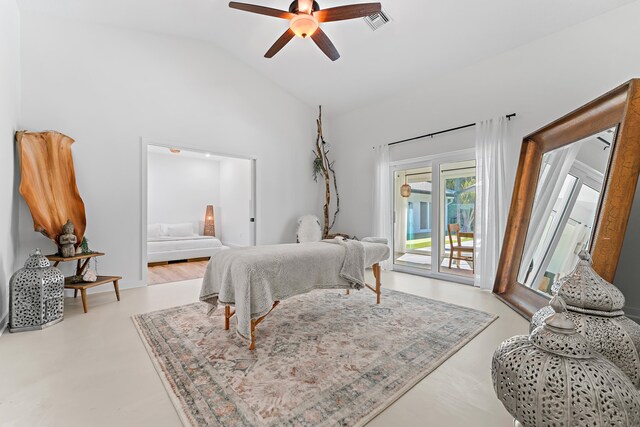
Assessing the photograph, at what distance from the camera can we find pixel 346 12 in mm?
2533

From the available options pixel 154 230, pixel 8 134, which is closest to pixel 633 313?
pixel 8 134

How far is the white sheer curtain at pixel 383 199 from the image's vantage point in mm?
4961

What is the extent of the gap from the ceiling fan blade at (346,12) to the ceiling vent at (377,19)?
Answer: 0.91m

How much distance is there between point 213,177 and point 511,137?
7.18 m

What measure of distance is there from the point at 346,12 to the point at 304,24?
40 cm

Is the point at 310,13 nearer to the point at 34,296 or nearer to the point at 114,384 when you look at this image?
the point at 114,384

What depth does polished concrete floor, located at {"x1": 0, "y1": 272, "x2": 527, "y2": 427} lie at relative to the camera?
139 centimetres

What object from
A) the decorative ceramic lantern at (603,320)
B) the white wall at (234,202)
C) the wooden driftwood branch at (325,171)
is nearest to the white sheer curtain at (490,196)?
the decorative ceramic lantern at (603,320)

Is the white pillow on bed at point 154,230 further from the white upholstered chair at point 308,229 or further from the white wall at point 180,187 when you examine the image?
the white upholstered chair at point 308,229

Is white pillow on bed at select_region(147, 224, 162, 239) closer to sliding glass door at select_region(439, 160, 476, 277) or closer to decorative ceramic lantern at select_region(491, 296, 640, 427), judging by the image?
sliding glass door at select_region(439, 160, 476, 277)

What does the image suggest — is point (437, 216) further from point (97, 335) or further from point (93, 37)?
point (93, 37)

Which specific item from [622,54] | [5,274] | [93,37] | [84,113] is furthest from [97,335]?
[622,54]

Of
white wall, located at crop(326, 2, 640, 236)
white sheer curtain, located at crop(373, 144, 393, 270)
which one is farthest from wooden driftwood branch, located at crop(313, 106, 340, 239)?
white sheer curtain, located at crop(373, 144, 393, 270)

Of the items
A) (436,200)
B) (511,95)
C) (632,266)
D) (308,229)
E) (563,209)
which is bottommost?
(632,266)
